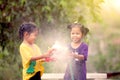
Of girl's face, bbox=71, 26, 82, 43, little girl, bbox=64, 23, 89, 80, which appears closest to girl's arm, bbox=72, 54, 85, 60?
little girl, bbox=64, 23, 89, 80

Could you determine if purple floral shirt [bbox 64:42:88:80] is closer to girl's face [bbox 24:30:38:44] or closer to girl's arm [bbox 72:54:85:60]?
girl's arm [bbox 72:54:85:60]

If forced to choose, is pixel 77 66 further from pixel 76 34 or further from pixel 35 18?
pixel 35 18

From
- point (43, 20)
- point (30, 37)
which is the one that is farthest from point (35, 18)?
point (30, 37)

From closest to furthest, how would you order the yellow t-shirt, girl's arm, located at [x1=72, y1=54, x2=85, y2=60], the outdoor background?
1. girl's arm, located at [x1=72, y1=54, x2=85, y2=60]
2. the yellow t-shirt
3. the outdoor background

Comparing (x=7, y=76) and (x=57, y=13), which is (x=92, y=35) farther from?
(x=7, y=76)

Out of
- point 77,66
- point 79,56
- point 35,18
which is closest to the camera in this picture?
point 79,56

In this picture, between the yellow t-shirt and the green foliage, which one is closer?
the yellow t-shirt

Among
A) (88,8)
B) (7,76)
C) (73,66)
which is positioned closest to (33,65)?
(73,66)

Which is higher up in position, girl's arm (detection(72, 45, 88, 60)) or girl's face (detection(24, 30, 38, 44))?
girl's face (detection(24, 30, 38, 44))

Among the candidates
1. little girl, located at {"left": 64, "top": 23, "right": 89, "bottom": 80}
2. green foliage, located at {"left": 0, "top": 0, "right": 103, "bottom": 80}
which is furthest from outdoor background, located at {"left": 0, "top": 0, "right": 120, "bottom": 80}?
little girl, located at {"left": 64, "top": 23, "right": 89, "bottom": 80}

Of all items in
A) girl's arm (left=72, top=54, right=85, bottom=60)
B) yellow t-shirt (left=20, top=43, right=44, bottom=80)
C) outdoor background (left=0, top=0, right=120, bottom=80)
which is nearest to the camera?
girl's arm (left=72, top=54, right=85, bottom=60)

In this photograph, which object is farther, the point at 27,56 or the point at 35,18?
the point at 35,18

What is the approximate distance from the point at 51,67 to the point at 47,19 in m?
0.91

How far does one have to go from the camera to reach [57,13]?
918cm
